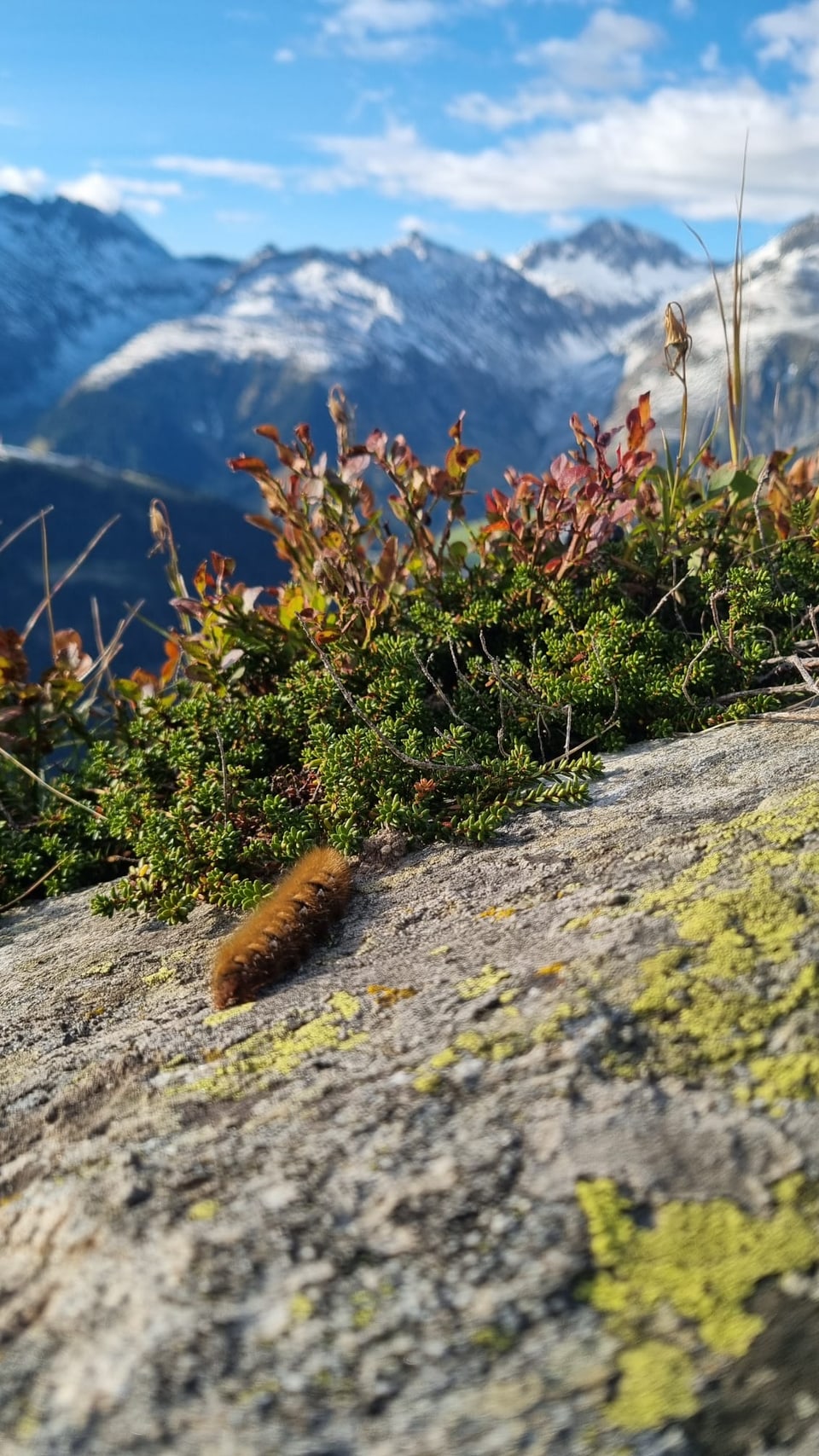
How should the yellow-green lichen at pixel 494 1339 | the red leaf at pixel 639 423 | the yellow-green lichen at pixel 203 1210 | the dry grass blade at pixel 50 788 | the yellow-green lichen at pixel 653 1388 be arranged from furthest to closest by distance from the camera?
1. the red leaf at pixel 639 423
2. the dry grass blade at pixel 50 788
3. the yellow-green lichen at pixel 203 1210
4. the yellow-green lichen at pixel 494 1339
5. the yellow-green lichen at pixel 653 1388

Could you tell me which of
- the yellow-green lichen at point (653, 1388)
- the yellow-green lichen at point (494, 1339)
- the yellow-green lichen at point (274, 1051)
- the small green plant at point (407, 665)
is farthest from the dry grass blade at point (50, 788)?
the yellow-green lichen at point (653, 1388)

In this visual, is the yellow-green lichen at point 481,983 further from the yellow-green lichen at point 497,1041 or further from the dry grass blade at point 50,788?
the dry grass blade at point 50,788

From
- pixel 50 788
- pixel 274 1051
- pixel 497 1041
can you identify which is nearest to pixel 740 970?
pixel 497 1041

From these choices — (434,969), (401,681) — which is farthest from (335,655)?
(434,969)

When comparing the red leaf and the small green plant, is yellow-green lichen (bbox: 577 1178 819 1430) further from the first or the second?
the red leaf

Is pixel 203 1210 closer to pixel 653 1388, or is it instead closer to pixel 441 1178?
pixel 441 1178

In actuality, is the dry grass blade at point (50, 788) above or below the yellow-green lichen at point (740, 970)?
above

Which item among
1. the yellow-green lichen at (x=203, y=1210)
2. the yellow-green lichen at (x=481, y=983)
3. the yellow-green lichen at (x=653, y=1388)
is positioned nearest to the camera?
the yellow-green lichen at (x=653, y=1388)

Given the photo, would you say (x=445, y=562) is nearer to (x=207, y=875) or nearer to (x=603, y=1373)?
(x=207, y=875)
